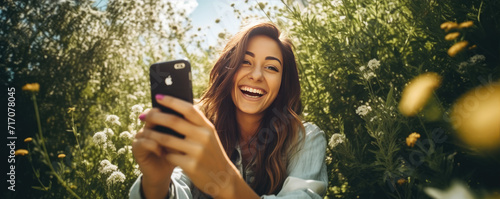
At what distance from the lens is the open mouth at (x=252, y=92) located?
1932 mm

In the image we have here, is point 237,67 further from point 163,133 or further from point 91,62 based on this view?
point 91,62

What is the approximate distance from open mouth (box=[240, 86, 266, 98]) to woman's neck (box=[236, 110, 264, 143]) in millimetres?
177

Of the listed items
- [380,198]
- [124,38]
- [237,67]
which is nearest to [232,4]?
[237,67]

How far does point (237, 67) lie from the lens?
198cm

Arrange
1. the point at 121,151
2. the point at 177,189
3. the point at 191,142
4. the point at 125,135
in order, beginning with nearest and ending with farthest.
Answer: the point at 191,142 → the point at 177,189 → the point at 121,151 → the point at 125,135

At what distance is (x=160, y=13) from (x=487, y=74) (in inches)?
165

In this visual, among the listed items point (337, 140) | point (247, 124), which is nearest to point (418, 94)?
point (337, 140)

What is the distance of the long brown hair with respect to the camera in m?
1.85

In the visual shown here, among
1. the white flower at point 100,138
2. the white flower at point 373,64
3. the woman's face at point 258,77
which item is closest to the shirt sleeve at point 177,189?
the woman's face at point 258,77

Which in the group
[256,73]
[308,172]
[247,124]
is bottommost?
[308,172]

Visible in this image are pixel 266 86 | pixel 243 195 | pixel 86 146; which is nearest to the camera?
pixel 243 195

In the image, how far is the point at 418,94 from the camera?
1.95 m

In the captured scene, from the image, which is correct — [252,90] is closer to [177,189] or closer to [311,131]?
[311,131]

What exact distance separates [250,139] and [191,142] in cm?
122
